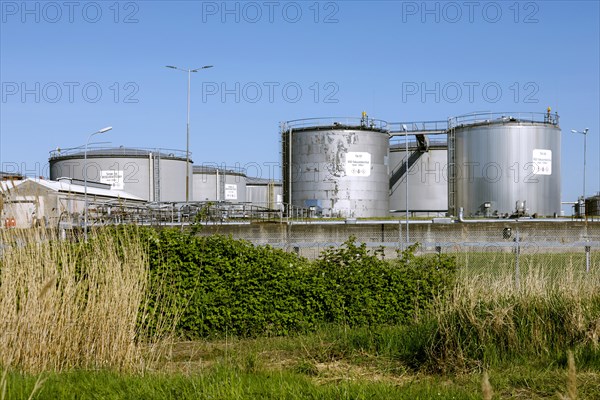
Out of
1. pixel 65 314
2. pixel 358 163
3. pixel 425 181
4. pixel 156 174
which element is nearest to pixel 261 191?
pixel 156 174

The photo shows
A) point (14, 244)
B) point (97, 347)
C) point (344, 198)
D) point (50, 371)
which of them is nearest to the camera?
point (50, 371)

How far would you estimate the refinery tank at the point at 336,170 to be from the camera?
38625 mm

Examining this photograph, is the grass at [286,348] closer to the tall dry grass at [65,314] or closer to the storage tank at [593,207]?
the tall dry grass at [65,314]

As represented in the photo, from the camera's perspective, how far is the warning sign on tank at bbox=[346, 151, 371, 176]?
128 feet

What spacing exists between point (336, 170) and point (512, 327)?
3103 centimetres

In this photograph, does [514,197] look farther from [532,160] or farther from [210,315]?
[210,315]

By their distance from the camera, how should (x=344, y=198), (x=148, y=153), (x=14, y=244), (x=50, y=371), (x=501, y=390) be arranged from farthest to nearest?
(x=148, y=153), (x=344, y=198), (x=14, y=244), (x=50, y=371), (x=501, y=390)

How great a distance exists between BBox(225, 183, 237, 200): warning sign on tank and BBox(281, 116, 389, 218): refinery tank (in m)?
29.9

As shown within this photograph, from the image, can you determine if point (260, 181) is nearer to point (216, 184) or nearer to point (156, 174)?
point (216, 184)

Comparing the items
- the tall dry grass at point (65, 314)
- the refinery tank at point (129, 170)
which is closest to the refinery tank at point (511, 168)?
the refinery tank at point (129, 170)

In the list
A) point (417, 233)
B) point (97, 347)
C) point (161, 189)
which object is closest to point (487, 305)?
point (97, 347)

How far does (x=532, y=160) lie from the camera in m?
39.3

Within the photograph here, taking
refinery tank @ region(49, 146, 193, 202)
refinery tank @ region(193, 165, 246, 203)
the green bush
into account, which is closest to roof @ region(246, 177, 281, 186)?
refinery tank @ region(193, 165, 246, 203)

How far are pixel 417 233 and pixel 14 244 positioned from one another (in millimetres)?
19694
